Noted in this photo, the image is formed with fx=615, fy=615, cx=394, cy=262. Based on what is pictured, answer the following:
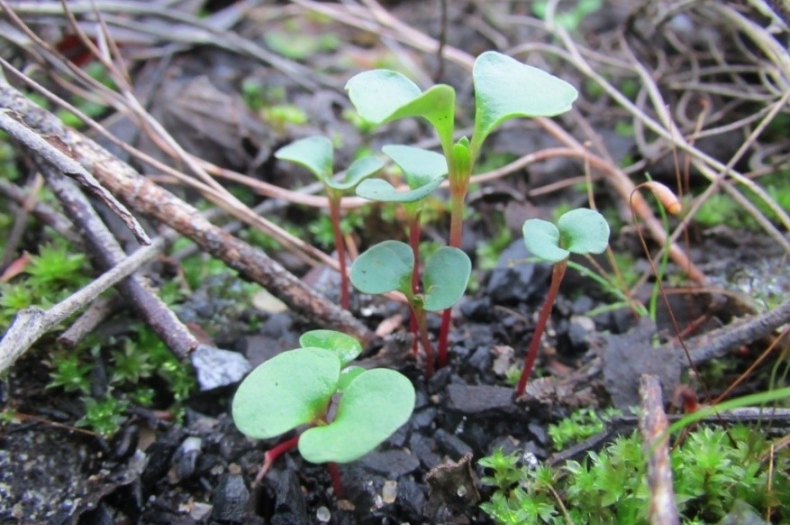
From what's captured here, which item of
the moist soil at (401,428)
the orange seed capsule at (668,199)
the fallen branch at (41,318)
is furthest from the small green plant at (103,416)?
the orange seed capsule at (668,199)

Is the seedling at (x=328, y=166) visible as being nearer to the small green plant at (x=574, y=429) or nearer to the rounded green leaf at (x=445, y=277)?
the rounded green leaf at (x=445, y=277)

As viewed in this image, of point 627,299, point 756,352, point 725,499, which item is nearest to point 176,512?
point 725,499

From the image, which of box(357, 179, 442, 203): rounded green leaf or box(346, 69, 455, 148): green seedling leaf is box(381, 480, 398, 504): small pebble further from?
box(346, 69, 455, 148): green seedling leaf

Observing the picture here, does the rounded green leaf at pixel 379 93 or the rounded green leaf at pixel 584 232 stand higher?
the rounded green leaf at pixel 379 93

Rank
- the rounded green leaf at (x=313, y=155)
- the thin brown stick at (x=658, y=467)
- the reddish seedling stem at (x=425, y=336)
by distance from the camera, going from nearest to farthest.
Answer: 1. the thin brown stick at (x=658, y=467)
2. the reddish seedling stem at (x=425, y=336)
3. the rounded green leaf at (x=313, y=155)

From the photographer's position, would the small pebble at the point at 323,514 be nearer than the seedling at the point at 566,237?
No

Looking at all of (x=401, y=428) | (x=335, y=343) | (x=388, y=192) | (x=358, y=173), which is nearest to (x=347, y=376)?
(x=335, y=343)

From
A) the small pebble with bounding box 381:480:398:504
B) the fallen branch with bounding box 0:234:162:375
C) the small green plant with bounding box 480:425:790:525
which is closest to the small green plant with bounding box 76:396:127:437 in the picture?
the fallen branch with bounding box 0:234:162:375

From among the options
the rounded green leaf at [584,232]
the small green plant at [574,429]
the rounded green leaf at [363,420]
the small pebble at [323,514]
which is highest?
the rounded green leaf at [584,232]
